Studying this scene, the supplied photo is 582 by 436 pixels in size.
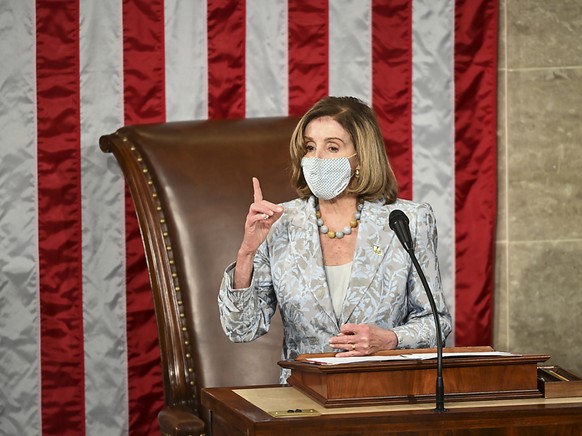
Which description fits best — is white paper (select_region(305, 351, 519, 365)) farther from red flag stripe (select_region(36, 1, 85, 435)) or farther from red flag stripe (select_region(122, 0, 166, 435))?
red flag stripe (select_region(36, 1, 85, 435))

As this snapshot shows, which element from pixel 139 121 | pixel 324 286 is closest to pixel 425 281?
pixel 324 286

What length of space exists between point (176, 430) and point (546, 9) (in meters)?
2.31

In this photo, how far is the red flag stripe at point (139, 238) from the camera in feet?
13.2

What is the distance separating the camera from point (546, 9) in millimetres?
4164

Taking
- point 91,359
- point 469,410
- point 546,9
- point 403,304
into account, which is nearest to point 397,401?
point 469,410

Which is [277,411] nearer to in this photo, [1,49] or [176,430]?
[176,430]

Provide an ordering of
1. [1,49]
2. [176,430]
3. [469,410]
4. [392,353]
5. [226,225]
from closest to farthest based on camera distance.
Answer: [469,410]
[392,353]
[176,430]
[226,225]
[1,49]

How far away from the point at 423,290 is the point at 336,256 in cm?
28

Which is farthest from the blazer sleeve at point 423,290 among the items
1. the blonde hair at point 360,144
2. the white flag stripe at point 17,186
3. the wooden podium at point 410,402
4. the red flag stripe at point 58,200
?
the white flag stripe at point 17,186

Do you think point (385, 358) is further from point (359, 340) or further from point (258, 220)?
point (258, 220)

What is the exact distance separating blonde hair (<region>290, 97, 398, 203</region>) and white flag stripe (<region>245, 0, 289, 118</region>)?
89cm

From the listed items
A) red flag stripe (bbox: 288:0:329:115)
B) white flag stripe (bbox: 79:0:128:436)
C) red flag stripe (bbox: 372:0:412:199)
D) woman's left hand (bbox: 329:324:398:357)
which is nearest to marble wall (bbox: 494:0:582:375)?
red flag stripe (bbox: 372:0:412:199)

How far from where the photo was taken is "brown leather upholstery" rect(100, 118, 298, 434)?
11.6 ft

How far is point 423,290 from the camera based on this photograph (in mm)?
3105
